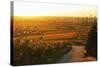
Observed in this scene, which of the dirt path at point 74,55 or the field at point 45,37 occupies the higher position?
the field at point 45,37

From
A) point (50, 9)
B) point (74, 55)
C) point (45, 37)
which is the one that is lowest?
point (74, 55)

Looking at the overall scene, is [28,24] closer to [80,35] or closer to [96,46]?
[80,35]

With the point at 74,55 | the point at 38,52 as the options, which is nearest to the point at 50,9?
the point at 38,52

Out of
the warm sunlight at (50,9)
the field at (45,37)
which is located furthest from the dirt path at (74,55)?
the warm sunlight at (50,9)

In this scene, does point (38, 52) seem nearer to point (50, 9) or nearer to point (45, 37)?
point (45, 37)

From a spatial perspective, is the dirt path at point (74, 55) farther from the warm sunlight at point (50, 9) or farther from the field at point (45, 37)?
the warm sunlight at point (50, 9)

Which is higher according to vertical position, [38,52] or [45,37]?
[45,37]

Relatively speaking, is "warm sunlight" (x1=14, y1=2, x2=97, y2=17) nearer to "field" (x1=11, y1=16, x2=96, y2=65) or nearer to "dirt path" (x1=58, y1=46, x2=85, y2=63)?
"field" (x1=11, y1=16, x2=96, y2=65)
